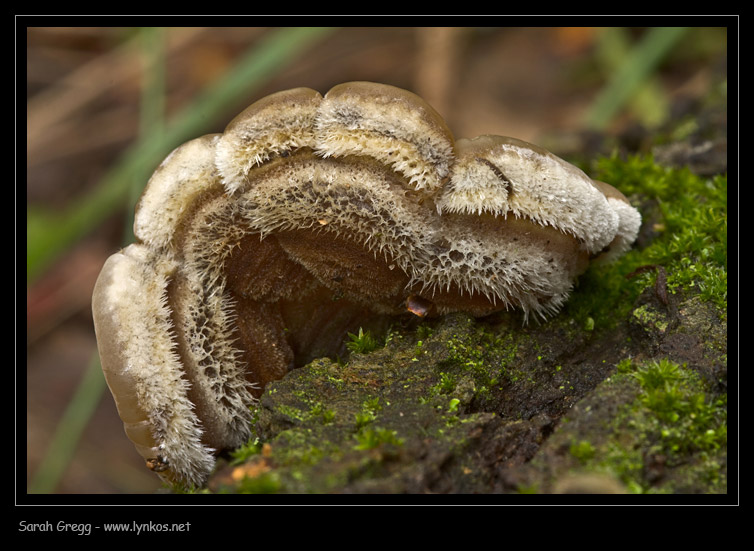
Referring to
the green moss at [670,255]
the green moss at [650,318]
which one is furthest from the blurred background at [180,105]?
the green moss at [650,318]

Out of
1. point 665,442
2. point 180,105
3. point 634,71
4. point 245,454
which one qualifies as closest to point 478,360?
point 665,442

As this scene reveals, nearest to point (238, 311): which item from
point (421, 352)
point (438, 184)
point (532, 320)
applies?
point (421, 352)

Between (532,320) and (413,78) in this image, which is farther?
(413,78)

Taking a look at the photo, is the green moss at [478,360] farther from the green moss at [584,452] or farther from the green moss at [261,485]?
the green moss at [261,485]

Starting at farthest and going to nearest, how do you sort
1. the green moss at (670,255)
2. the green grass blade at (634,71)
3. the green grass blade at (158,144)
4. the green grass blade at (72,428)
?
the green grass blade at (634,71)
the green grass blade at (158,144)
the green grass blade at (72,428)
the green moss at (670,255)

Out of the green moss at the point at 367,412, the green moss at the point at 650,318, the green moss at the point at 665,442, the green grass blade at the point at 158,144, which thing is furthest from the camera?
the green grass blade at the point at 158,144

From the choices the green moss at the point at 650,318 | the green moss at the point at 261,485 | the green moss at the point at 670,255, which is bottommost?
the green moss at the point at 261,485
